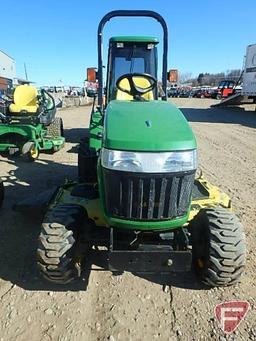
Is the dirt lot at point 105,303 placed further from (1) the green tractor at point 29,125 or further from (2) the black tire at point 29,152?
(1) the green tractor at point 29,125

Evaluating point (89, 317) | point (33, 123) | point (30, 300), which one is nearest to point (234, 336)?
point (89, 317)

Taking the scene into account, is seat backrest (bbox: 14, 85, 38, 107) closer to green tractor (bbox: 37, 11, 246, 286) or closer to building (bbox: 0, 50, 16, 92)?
green tractor (bbox: 37, 11, 246, 286)

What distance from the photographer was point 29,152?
24.7 feet

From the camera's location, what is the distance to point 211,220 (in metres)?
2.97

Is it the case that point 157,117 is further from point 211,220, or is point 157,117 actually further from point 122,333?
point 122,333

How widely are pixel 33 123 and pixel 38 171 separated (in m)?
1.84

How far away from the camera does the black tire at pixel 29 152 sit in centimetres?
737

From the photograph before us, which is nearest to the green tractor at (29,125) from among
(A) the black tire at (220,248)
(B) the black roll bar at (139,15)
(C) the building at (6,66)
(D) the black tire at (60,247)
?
(B) the black roll bar at (139,15)

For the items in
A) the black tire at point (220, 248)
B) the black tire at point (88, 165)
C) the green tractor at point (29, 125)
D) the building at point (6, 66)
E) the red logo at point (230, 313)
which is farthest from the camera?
the building at point (6, 66)

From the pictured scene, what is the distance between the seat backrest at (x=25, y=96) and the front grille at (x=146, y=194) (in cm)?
689

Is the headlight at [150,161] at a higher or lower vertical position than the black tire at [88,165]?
higher

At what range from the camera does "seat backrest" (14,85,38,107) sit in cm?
906

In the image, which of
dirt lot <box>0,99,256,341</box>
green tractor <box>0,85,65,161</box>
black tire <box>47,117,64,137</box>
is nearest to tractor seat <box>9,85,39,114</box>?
green tractor <box>0,85,65,161</box>

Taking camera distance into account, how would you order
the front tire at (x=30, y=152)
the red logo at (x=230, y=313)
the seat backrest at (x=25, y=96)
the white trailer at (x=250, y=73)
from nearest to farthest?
1. the red logo at (x=230, y=313)
2. the front tire at (x=30, y=152)
3. the seat backrest at (x=25, y=96)
4. the white trailer at (x=250, y=73)
